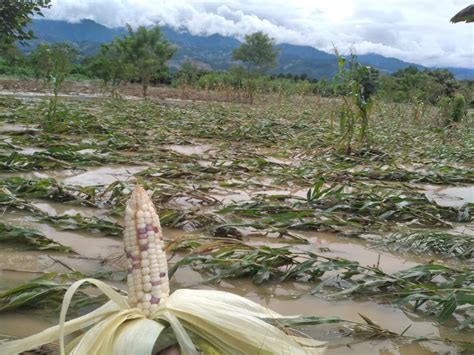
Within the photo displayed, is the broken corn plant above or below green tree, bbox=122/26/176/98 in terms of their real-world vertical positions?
below

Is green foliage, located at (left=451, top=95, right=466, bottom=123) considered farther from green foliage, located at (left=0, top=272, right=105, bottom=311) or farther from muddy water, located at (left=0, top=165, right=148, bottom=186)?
green foliage, located at (left=0, top=272, right=105, bottom=311)

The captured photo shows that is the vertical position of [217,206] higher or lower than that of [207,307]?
lower

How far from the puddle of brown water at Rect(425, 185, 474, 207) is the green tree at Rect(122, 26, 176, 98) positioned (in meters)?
21.7

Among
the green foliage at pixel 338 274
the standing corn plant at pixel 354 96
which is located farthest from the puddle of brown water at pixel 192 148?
the green foliage at pixel 338 274

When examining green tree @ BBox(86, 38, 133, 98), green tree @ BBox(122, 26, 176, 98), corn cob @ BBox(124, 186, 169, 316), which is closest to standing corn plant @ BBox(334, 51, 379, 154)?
corn cob @ BBox(124, 186, 169, 316)

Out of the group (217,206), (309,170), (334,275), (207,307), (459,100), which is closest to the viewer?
(207,307)

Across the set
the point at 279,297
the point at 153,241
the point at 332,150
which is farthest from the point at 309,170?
the point at 153,241

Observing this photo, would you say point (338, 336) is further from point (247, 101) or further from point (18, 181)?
point (247, 101)

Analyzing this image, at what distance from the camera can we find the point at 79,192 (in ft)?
12.8

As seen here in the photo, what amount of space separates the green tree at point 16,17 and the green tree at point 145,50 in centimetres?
1978

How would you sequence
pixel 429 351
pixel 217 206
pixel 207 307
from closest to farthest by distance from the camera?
1. pixel 207 307
2. pixel 429 351
3. pixel 217 206

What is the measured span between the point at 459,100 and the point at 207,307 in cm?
1352

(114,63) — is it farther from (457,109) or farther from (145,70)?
(457,109)

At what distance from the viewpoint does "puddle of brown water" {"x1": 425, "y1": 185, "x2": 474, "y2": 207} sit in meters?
4.43
